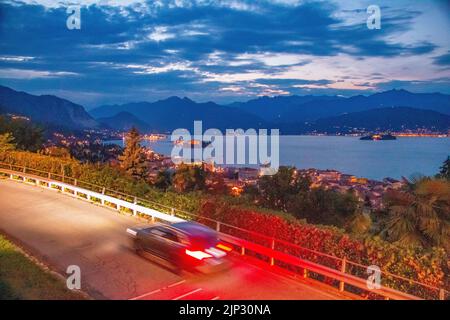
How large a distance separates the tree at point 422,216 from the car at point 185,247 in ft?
16.7

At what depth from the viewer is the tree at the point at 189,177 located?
50125 millimetres

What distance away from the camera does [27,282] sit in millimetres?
10141

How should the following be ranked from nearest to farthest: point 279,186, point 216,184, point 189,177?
point 279,186, point 216,184, point 189,177

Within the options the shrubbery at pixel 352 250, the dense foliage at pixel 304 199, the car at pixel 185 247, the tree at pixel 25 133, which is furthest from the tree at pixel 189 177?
the car at pixel 185 247

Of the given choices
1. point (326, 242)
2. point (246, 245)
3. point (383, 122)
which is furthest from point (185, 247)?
point (383, 122)

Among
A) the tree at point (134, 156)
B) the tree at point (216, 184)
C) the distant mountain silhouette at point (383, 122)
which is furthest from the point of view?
the distant mountain silhouette at point (383, 122)

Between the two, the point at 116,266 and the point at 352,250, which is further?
the point at 116,266

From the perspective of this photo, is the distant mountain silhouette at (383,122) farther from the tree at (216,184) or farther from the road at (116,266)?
the road at (116,266)

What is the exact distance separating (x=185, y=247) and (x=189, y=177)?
136 feet

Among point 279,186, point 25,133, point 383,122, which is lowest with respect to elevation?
point 279,186

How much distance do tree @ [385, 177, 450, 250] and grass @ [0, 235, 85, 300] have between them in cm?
891

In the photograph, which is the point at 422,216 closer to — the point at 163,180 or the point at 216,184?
the point at 216,184

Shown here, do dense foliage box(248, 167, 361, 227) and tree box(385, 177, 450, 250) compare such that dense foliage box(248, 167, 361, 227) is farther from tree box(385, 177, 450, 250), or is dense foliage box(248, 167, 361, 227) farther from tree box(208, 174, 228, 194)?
tree box(385, 177, 450, 250)
